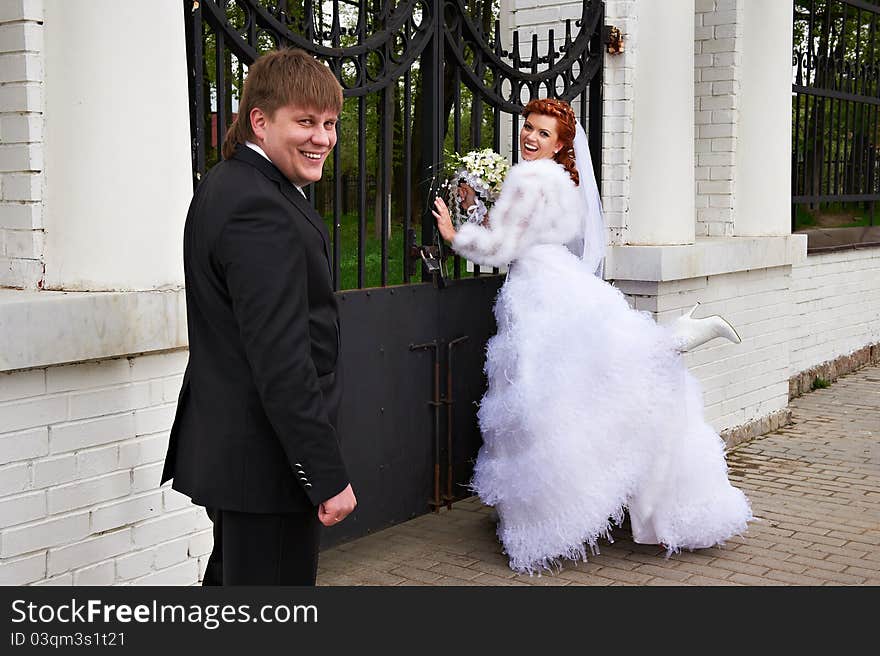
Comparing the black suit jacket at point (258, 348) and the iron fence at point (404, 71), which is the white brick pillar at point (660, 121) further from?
the black suit jacket at point (258, 348)

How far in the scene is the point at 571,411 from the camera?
4836mm

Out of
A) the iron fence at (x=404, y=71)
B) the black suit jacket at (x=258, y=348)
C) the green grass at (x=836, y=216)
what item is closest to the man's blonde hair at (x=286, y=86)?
the black suit jacket at (x=258, y=348)

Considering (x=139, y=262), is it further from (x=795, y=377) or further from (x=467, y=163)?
(x=795, y=377)

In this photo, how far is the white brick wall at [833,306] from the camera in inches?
358

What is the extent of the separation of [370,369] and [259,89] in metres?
2.34

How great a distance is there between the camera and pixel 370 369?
16.2 ft

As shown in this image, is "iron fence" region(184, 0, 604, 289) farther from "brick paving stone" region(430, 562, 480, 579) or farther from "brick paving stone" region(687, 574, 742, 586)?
"brick paving stone" region(687, 574, 742, 586)

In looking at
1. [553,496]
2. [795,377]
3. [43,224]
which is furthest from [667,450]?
[795,377]

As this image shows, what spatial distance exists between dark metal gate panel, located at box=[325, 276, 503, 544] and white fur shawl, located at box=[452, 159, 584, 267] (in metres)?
0.36

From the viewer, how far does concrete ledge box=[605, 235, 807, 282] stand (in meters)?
6.36

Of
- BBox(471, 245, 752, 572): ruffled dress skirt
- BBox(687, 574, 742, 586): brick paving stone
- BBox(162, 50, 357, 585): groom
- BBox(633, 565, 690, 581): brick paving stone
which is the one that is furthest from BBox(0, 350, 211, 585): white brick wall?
BBox(687, 574, 742, 586): brick paving stone

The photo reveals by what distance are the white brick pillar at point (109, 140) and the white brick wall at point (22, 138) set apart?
0.03 m

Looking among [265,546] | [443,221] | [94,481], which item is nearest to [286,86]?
[265,546]

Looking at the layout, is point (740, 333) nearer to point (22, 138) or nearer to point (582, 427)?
point (582, 427)
